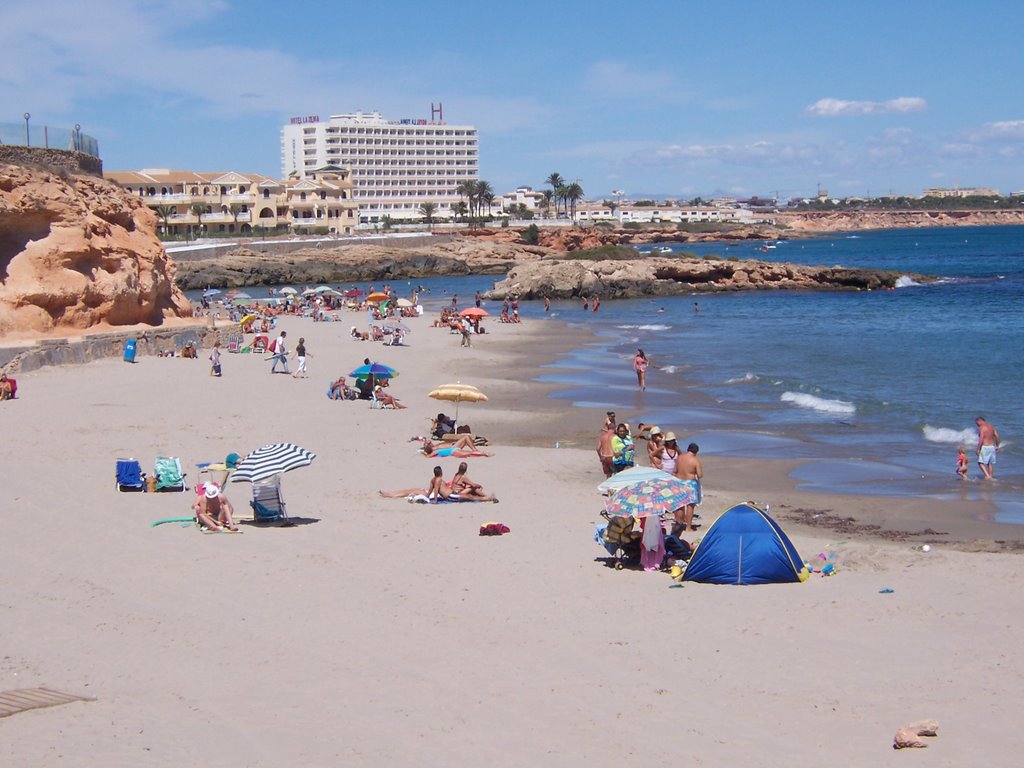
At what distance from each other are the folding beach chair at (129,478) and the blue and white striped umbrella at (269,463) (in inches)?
68.4

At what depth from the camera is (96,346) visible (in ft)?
83.9

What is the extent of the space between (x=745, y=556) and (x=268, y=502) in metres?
5.33

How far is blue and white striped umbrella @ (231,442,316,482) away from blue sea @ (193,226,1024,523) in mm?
7239

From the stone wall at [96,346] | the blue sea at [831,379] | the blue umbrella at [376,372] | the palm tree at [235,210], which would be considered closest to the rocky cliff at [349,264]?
the palm tree at [235,210]

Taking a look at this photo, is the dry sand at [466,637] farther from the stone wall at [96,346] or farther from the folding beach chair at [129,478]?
the stone wall at [96,346]

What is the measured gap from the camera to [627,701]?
7480 mm

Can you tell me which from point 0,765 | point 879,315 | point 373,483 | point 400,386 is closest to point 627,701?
point 0,765

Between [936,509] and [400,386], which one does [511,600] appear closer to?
[936,509]

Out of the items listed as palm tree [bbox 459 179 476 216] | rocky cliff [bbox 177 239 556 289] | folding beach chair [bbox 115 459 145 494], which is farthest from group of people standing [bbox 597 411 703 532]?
palm tree [bbox 459 179 476 216]

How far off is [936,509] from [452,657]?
8.15 meters

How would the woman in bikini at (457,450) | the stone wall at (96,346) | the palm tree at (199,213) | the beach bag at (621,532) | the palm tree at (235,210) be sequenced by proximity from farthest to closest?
the palm tree at (235,210) → the palm tree at (199,213) → the stone wall at (96,346) → the woman in bikini at (457,450) → the beach bag at (621,532)

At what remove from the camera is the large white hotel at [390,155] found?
154125 mm

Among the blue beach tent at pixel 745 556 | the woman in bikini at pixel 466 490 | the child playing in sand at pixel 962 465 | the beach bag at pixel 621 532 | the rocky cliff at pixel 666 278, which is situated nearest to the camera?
the blue beach tent at pixel 745 556

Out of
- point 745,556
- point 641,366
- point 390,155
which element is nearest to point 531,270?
point 641,366
